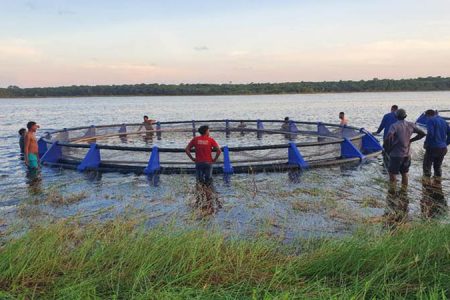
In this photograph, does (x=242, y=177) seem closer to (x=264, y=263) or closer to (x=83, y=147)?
(x=83, y=147)

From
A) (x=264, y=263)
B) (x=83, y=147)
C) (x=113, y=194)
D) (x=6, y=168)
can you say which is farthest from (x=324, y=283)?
(x=6, y=168)

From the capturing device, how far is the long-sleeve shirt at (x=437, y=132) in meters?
11.0

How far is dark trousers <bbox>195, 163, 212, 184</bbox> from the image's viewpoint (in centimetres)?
1167

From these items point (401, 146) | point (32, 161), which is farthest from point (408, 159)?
point (32, 161)

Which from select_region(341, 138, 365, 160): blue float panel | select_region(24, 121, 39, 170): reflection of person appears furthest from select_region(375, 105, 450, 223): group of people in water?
select_region(24, 121, 39, 170): reflection of person

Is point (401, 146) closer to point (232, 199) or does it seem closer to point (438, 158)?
point (438, 158)

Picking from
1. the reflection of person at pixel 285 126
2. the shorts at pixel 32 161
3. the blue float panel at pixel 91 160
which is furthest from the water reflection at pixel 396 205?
the reflection of person at pixel 285 126

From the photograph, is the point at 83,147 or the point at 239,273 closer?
the point at 239,273

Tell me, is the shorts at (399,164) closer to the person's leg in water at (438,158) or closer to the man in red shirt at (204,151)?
the person's leg in water at (438,158)

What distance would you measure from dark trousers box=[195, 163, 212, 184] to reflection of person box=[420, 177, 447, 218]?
17.4 ft

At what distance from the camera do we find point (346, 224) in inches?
305

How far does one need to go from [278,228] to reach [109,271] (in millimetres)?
3673

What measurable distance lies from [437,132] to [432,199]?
2.37 meters

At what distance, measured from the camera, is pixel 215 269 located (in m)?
4.72
